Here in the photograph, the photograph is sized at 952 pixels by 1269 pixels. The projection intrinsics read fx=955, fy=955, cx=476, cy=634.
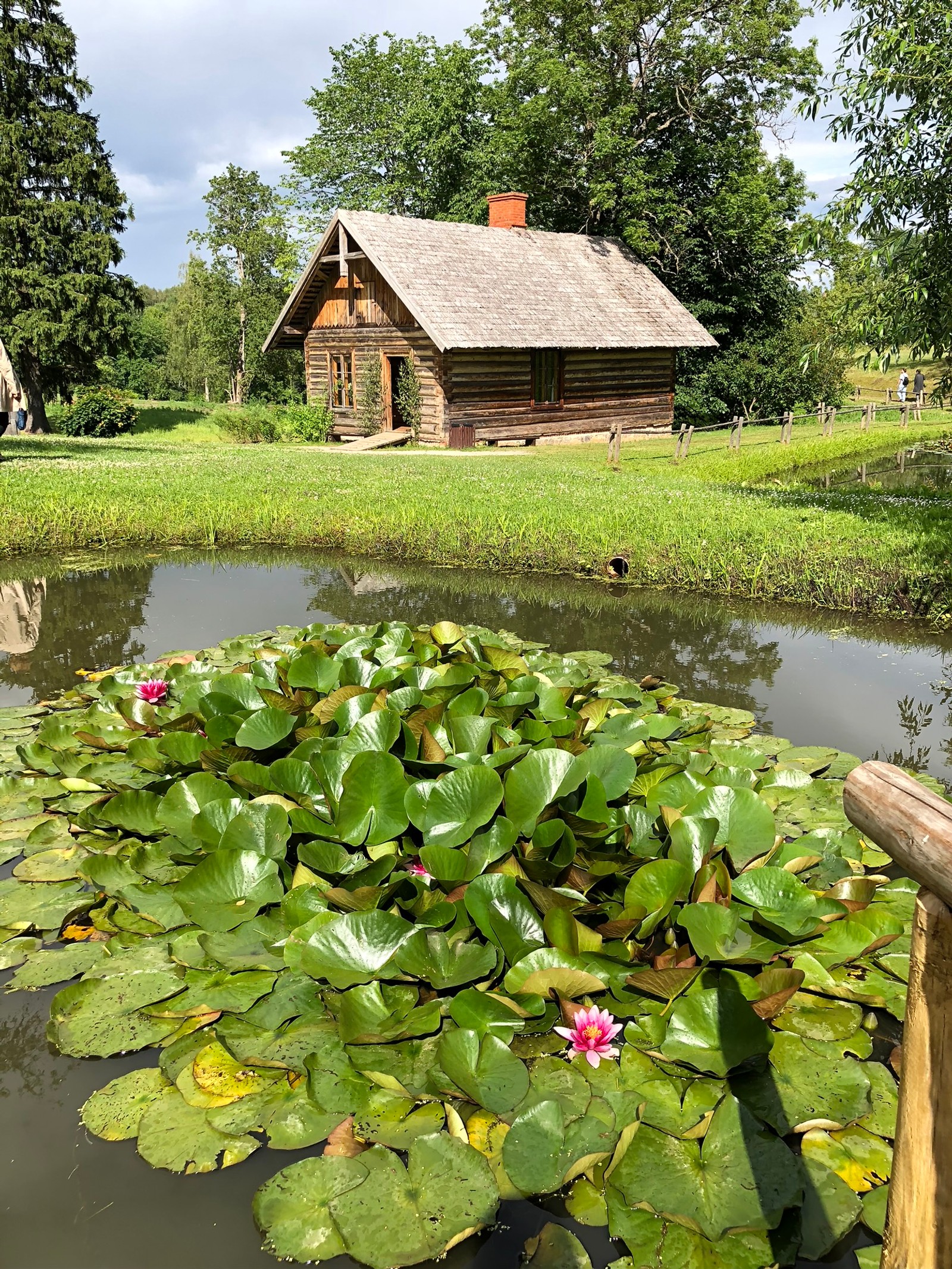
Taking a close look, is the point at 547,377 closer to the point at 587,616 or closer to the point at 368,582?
the point at 368,582

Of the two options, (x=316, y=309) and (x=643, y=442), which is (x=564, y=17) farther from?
(x=643, y=442)

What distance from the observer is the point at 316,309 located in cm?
2552

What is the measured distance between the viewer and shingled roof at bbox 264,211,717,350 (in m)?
21.4

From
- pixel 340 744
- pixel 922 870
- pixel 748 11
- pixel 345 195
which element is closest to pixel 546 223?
pixel 748 11

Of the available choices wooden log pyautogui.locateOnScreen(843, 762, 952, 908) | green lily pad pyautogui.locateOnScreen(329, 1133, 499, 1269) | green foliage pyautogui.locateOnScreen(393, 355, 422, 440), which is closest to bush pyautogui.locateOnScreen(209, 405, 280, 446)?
green foliage pyautogui.locateOnScreen(393, 355, 422, 440)

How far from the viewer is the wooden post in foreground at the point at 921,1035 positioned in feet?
4.57

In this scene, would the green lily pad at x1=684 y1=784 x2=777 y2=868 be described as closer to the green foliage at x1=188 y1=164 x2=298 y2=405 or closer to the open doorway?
the open doorway

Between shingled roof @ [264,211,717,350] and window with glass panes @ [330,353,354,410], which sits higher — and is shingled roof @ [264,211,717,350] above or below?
above

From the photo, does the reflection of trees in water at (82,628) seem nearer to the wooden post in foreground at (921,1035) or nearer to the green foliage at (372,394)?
the wooden post in foreground at (921,1035)

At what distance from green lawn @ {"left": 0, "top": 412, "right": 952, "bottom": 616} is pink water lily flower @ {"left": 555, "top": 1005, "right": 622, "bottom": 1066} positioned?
6.69 meters

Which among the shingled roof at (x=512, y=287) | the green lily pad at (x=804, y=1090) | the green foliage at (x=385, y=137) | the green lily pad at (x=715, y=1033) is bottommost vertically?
the green lily pad at (x=804, y=1090)

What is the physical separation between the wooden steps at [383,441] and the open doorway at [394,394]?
470mm

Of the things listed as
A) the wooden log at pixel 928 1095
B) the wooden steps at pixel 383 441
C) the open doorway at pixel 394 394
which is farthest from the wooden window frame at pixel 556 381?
the wooden log at pixel 928 1095

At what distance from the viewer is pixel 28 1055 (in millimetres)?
3037
